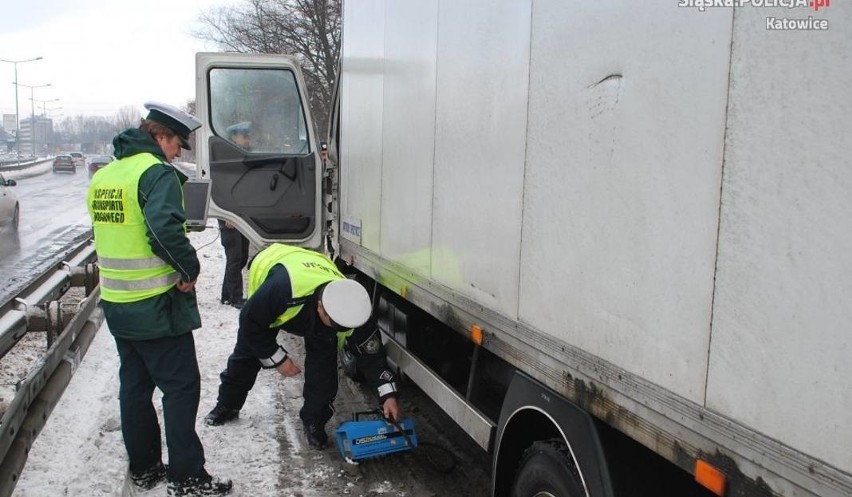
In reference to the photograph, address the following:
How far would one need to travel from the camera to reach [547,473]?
2441mm

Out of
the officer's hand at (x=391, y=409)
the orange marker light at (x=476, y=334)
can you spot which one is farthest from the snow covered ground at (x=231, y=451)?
the orange marker light at (x=476, y=334)

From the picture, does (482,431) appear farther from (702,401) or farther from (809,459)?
(809,459)

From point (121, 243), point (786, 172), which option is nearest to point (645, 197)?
point (786, 172)

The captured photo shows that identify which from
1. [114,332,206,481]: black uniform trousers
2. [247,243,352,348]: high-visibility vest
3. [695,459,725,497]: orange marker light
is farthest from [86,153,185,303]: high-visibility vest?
[695,459,725,497]: orange marker light

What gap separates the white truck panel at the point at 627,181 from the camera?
164cm

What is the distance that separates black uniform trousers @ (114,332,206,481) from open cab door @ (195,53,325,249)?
295 centimetres

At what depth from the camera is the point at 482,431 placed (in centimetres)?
307

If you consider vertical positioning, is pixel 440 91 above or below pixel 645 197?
above

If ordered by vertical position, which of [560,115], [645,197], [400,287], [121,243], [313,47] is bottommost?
[400,287]

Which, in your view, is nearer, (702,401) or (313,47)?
(702,401)

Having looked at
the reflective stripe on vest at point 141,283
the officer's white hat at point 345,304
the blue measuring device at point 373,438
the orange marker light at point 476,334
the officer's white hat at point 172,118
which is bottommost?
the blue measuring device at point 373,438

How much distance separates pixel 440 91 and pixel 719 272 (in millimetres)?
1939

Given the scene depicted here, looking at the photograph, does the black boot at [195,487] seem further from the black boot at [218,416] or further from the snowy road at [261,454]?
the black boot at [218,416]

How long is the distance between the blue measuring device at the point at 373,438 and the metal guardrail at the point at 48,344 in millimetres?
1632
